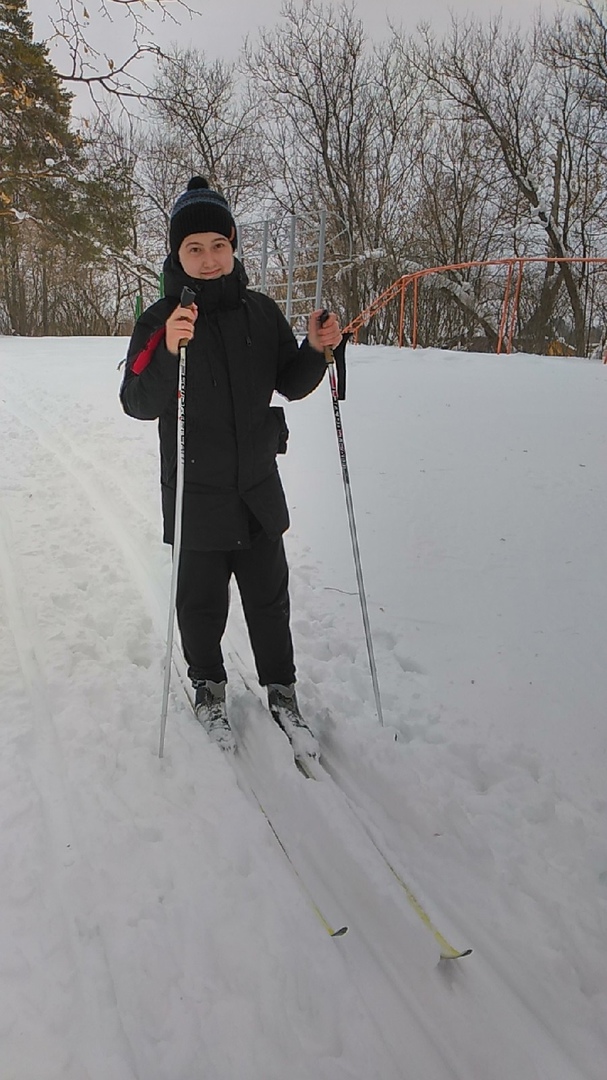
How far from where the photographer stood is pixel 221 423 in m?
2.23

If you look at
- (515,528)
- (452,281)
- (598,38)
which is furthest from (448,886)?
(598,38)

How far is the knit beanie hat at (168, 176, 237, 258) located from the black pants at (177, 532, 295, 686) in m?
1.05

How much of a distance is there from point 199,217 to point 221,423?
2.17 ft

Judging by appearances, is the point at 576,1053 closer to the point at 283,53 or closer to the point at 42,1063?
the point at 42,1063

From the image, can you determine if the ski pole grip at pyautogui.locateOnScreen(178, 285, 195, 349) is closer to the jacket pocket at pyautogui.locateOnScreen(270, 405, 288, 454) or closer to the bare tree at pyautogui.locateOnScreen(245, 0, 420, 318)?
the jacket pocket at pyautogui.locateOnScreen(270, 405, 288, 454)

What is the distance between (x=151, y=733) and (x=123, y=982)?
0.97 meters

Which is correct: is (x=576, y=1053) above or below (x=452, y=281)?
below

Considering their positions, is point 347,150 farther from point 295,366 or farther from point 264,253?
point 295,366

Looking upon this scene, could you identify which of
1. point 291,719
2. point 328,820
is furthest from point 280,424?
point 328,820

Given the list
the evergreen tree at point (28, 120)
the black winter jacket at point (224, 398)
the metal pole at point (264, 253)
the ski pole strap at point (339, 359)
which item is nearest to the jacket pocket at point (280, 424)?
the black winter jacket at point (224, 398)

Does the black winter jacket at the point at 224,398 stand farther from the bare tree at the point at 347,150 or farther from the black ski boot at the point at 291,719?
the bare tree at the point at 347,150

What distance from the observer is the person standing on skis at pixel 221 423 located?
2088mm

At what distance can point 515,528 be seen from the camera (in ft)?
13.8

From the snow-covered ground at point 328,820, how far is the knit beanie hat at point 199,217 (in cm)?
178
